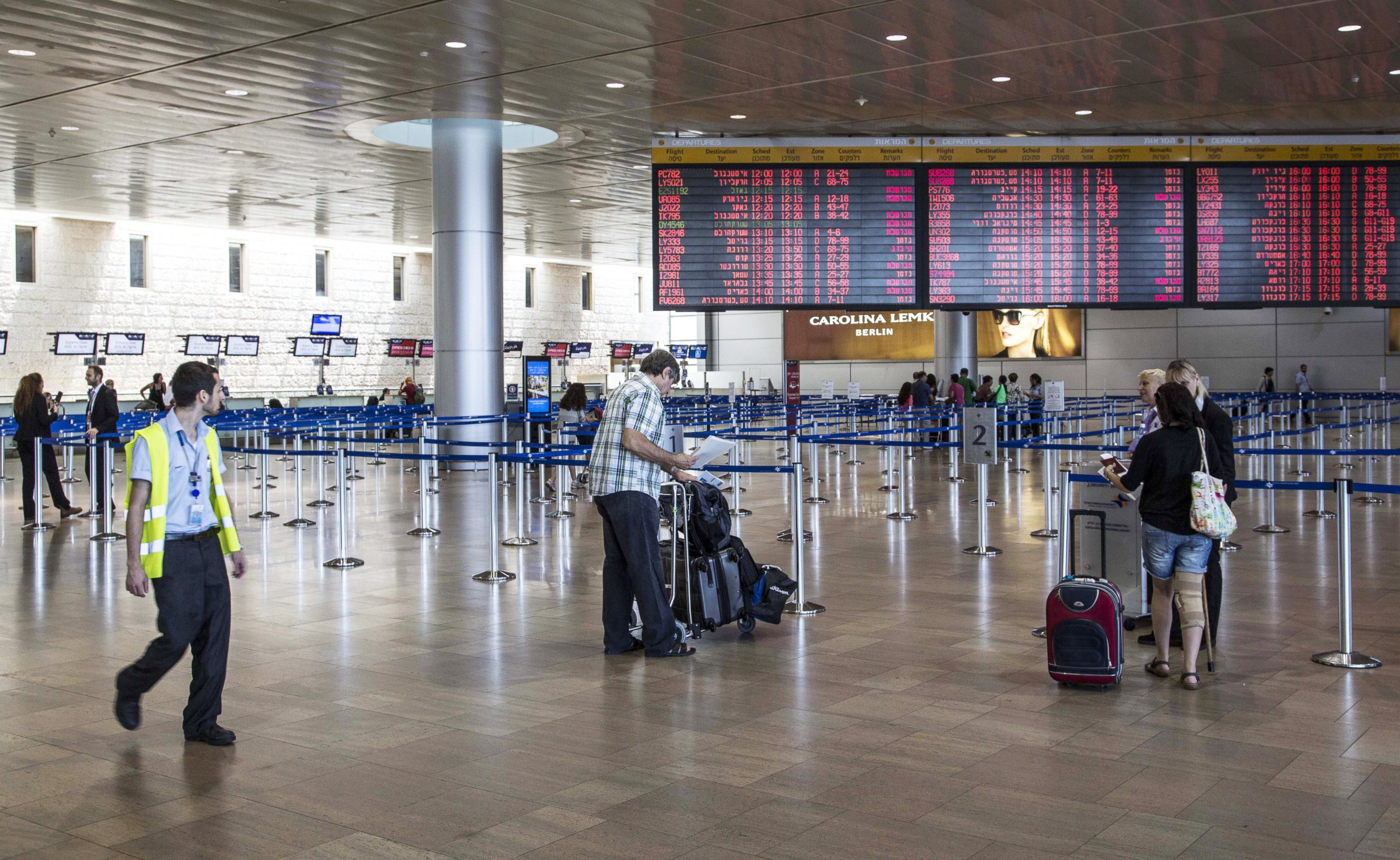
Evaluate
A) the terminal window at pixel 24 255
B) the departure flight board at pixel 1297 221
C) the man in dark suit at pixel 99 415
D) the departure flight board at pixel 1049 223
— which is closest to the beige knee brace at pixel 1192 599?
the departure flight board at pixel 1049 223

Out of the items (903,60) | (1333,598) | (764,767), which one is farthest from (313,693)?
(903,60)

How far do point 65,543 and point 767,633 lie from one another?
777cm

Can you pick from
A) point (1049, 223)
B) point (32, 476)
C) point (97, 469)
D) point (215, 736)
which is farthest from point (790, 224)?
point (215, 736)

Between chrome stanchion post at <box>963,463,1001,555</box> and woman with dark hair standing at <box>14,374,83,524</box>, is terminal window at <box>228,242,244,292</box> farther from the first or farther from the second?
chrome stanchion post at <box>963,463,1001,555</box>

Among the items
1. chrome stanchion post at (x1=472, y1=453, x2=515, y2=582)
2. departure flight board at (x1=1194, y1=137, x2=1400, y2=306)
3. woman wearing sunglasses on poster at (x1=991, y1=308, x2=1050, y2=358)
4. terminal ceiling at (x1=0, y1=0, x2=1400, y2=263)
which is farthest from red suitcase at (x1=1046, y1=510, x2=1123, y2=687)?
woman wearing sunglasses on poster at (x1=991, y1=308, x2=1050, y2=358)

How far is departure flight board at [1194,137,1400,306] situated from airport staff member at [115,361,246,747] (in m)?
11.2

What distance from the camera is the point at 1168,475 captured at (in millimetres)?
6113

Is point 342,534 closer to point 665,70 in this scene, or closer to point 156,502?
point 156,502

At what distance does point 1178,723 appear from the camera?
548 centimetres

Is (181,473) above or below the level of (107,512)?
above

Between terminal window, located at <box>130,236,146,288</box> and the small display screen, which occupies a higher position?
terminal window, located at <box>130,236,146,288</box>

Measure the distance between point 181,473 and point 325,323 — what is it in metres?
30.4

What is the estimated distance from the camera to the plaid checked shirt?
22.4 ft

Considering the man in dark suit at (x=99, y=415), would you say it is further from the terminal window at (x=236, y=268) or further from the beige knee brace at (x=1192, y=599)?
the terminal window at (x=236, y=268)
